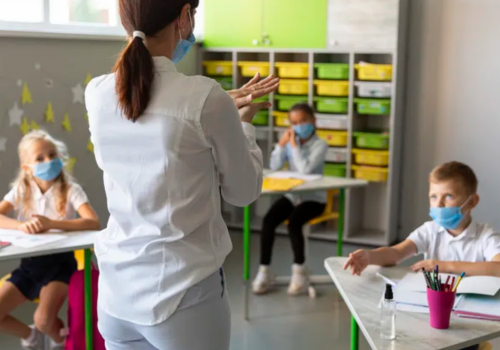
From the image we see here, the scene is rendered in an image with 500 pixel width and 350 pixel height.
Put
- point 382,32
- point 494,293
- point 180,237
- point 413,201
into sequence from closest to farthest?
1. point 180,237
2. point 494,293
3. point 382,32
4. point 413,201

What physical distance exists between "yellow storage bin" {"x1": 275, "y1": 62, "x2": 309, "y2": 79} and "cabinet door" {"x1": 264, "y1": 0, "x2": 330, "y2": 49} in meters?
0.13

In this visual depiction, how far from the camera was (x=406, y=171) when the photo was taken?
518 cm

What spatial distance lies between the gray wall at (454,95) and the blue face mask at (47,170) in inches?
116

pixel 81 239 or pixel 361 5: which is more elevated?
pixel 361 5

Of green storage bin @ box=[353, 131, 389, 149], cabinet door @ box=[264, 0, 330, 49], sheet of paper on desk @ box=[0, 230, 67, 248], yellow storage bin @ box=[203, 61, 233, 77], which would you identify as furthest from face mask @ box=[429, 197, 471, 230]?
yellow storage bin @ box=[203, 61, 233, 77]

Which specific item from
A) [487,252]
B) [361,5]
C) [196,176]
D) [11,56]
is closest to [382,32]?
[361,5]

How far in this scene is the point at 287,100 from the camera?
5238 millimetres

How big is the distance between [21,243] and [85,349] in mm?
559

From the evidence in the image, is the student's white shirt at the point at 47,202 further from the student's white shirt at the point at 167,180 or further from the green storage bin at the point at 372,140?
the green storage bin at the point at 372,140

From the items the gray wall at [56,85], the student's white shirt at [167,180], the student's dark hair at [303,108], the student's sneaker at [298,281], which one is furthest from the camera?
the student's dark hair at [303,108]

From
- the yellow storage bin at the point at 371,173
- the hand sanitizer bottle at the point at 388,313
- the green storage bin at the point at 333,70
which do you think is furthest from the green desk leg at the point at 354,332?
the green storage bin at the point at 333,70

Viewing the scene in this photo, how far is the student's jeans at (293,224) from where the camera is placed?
4.13 metres

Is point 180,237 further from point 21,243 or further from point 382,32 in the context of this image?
point 382,32

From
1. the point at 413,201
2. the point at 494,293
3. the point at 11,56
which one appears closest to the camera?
the point at 494,293
